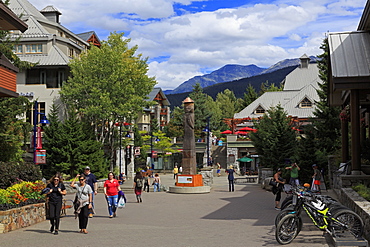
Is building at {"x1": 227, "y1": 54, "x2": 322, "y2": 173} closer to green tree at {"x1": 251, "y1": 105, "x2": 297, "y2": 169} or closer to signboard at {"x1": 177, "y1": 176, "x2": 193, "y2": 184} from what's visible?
green tree at {"x1": 251, "y1": 105, "x2": 297, "y2": 169}

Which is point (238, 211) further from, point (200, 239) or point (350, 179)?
point (200, 239)

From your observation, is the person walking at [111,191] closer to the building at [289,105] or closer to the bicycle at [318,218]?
the bicycle at [318,218]

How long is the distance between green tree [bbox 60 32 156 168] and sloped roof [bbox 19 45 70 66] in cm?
248

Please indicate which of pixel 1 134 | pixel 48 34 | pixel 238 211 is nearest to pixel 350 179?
pixel 238 211

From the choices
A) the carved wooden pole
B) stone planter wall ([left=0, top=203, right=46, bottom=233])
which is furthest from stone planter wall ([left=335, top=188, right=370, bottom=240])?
the carved wooden pole

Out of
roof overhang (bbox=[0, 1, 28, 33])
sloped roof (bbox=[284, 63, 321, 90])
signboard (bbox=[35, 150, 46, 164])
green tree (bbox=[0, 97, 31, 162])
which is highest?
sloped roof (bbox=[284, 63, 321, 90])

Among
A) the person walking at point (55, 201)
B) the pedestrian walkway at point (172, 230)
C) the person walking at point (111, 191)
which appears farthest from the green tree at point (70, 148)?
the person walking at point (55, 201)

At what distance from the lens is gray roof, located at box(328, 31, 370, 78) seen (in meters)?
16.5

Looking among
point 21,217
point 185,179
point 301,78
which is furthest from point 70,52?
point 301,78

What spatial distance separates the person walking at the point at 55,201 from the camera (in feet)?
44.2

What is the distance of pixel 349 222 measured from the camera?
10359 millimetres

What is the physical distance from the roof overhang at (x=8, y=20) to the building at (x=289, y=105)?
45051 mm

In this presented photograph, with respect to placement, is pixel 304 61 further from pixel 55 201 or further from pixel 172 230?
pixel 55 201

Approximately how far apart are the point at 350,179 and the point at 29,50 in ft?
124
